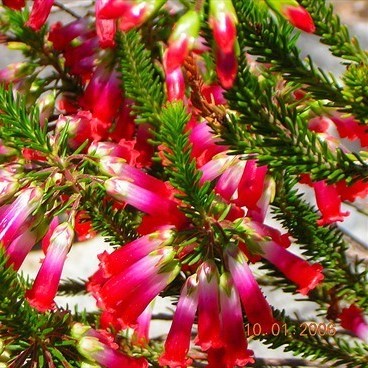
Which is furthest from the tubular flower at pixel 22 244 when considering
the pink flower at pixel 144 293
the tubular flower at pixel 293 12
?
the tubular flower at pixel 293 12

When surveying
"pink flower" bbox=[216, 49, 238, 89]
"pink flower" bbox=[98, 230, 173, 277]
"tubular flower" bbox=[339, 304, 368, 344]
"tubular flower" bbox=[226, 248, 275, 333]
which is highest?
"tubular flower" bbox=[339, 304, 368, 344]

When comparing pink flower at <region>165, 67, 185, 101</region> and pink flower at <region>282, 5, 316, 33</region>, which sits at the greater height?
pink flower at <region>165, 67, 185, 101</region>

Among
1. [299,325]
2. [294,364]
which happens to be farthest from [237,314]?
[294,364]

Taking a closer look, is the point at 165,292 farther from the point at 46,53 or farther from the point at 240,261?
the point at 46,53

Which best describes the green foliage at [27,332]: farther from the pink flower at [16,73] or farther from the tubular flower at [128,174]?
the pink flower at [16,73]

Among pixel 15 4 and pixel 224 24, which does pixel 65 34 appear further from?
pixel 224 24

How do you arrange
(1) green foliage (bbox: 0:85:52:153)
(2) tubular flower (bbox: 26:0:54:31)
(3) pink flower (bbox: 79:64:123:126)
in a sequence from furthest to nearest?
(3) pink flower (bbox: 79:64:123:126), (2) tubular flower (bbox: 26:0:54:31), (1) green foliage (bbox: 0:85:52:153)

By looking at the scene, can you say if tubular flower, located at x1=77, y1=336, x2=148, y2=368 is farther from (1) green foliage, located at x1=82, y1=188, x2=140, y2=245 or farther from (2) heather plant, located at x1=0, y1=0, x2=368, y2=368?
A: (1) green foliage, located at x1=82, y1=188, x2=140, y2=245

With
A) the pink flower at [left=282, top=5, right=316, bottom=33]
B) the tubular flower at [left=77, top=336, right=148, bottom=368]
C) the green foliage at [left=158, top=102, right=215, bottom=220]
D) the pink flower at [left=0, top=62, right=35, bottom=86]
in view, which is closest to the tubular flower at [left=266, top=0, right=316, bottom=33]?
the pink flower at [left=282, top=5, right=316, bottom=33]
